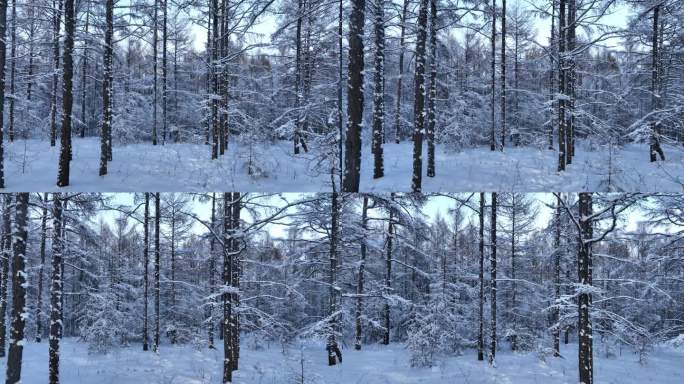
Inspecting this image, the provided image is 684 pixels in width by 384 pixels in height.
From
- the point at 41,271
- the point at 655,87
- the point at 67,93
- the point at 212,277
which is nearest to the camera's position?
the point at 212,277

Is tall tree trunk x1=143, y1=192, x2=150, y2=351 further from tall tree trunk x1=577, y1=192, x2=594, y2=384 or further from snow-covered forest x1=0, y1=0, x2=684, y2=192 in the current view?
tall tree trunk x1=577, y1=192, x2=594, y2=384

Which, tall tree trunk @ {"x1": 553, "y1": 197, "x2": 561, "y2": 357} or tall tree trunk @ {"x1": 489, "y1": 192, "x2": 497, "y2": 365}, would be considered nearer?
tall tree trunk @ {"x1": 553, "y1": 197, "x2": 561, "y2": 357}

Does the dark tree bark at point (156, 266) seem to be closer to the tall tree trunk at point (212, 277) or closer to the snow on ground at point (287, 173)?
the snow on ground at point (287, 173)

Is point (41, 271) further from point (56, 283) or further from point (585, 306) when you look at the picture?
point (585, 306)

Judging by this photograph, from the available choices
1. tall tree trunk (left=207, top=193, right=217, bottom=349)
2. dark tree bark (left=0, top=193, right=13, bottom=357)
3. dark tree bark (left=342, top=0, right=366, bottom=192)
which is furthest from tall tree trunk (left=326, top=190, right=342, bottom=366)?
dark tree bark (left=0, top=193, right=13, bottom=357)

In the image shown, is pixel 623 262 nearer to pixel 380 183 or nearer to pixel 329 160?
pixel 380 183

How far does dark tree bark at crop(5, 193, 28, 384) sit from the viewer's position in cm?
1018

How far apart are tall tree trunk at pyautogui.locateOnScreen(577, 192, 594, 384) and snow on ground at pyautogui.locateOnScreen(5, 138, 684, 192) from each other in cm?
393

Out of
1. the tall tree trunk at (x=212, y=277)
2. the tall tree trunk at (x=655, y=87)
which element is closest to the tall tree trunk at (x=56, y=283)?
the tall tree trunk at (x=212, y=277)

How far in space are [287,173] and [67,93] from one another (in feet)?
22.5

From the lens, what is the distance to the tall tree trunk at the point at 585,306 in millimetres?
9039

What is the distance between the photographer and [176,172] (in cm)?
1430

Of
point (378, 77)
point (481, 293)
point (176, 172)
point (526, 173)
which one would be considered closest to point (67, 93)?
point (176, 172)

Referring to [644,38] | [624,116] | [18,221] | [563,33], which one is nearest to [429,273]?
[18,221]
